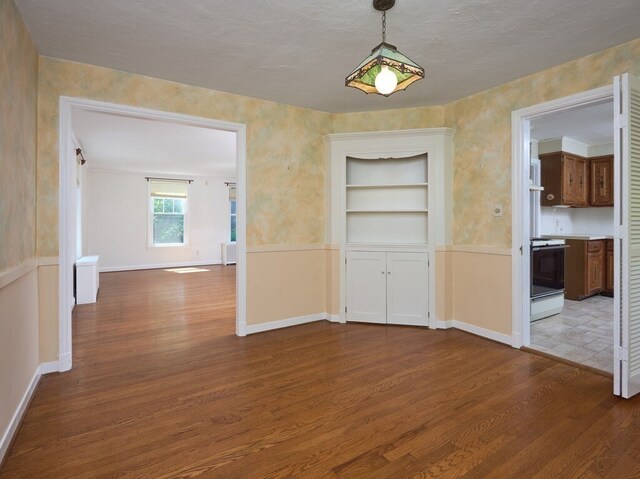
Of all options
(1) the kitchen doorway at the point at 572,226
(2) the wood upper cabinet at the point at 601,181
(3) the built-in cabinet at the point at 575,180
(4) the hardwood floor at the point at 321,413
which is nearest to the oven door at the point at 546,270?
(1) the kitchen doorway at the point at 572,226

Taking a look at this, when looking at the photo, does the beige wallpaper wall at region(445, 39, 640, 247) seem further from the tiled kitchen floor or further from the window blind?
the window blind

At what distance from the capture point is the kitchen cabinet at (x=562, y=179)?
530cm

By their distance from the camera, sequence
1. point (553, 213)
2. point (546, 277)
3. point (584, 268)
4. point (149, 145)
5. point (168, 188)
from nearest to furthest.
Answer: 1. point (546, 277)
2. point (584, 268)
3. point (553, 213)
4. point (149, 145)
5. point (168, 188)

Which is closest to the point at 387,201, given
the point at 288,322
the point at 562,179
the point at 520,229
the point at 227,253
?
the point at 520,229

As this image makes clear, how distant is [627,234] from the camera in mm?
2254

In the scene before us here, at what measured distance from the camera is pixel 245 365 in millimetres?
2908

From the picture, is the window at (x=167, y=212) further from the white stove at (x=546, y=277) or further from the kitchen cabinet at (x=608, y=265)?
the kitchen cabinet at (x=608, y=265)

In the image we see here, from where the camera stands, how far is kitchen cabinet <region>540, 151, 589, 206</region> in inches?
209

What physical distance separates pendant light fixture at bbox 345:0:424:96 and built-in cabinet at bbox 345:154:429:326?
6.75ft

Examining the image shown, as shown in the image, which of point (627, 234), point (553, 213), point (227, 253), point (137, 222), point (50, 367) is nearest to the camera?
point (627, 234)

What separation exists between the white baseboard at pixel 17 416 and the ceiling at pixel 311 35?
242 cm

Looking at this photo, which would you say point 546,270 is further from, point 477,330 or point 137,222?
point 137,222

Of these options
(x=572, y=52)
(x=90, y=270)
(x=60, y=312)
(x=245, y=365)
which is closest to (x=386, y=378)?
(x=245, y=365)

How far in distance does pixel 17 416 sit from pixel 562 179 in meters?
6.61
